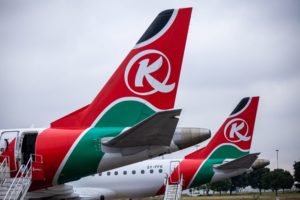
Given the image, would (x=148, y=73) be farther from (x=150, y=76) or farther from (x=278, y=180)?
(x=278, y=180)

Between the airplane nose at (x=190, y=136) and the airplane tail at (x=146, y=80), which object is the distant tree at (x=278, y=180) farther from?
the airplane nose at (x=190, y=136)

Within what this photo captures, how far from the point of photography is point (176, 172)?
2761cm

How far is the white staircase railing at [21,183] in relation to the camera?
44.4 ft

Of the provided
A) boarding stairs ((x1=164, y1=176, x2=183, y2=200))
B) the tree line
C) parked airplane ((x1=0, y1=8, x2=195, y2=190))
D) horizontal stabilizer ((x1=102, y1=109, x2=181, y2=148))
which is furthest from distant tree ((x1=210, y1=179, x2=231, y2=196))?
horizontal stabilizer ((x1=102, y1=109, x2=181, y2=148))

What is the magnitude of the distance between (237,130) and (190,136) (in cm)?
1751

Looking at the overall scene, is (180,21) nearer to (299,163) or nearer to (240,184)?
(299,163)

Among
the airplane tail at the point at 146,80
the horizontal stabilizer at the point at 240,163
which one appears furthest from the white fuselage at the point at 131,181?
the airplane tail at the point at 146,80

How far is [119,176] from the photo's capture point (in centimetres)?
2711

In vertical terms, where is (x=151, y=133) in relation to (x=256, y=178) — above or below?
above

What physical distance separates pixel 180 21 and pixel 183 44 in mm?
685

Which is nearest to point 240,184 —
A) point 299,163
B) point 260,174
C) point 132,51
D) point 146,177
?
point 260,174

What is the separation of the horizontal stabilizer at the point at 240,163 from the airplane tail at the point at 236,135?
5.54ft

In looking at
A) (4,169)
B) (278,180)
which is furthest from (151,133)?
(278,180)

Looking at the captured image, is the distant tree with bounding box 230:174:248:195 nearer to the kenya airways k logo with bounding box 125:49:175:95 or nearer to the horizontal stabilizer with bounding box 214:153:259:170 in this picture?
the horizontal stabilizer with bounding box 214:153:259:170
